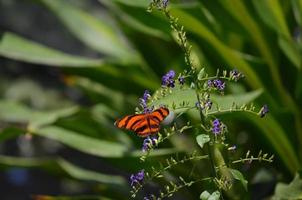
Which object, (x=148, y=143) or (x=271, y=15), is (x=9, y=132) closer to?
(x=271, y=15)

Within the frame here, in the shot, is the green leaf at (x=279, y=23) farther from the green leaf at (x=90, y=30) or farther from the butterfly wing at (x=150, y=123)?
the butterfly wing at (x=150, y=123)

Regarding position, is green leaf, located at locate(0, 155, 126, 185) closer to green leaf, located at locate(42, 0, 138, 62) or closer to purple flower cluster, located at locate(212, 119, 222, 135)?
green leaf, located at locate(42, 0, 138, 62)

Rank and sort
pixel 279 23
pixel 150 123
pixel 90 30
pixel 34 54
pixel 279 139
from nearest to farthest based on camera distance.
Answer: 1. pixel 150 123
2. pixel 279 139
3. pixel 279 23
4. pixel 34 54
5. pixel 90 30

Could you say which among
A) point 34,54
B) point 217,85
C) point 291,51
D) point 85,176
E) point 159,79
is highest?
point 34,54

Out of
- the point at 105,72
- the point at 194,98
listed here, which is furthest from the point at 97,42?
the point at 194,98

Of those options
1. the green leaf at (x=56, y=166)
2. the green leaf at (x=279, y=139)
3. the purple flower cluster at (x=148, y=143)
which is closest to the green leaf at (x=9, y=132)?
the green leaf at (x=56, y=166)

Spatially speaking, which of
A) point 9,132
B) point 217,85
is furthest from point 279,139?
point 217,85
